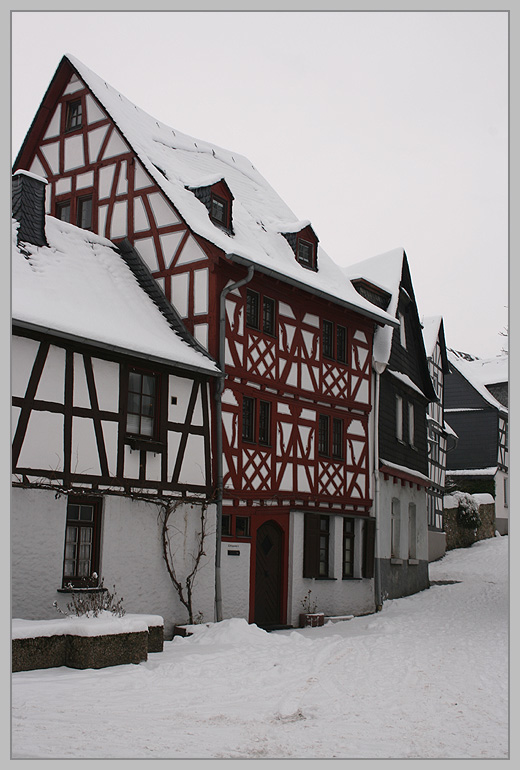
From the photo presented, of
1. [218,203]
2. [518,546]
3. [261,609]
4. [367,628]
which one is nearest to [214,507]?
[261,609]

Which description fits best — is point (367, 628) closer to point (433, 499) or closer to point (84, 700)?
point (84, 700)

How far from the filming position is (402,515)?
2564cm

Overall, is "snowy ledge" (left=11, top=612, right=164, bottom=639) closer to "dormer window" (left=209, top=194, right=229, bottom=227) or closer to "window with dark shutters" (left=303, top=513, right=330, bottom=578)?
"window with dark shutters" (left=303, top=513, right=330, bottom=578)

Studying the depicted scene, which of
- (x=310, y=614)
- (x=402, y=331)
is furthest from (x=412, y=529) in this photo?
(x=310, y=614)

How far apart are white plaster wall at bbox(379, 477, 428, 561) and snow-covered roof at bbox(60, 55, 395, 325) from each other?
4740 millimetres

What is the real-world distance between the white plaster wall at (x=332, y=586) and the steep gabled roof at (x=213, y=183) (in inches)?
212

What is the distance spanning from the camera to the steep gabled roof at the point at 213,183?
63.5 ft

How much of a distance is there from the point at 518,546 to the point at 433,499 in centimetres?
2955

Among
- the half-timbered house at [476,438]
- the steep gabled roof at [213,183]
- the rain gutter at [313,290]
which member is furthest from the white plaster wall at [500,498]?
the rain gutter at [313,290]

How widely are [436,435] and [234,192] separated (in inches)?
743

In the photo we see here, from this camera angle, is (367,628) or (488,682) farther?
(367,628)

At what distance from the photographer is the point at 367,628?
18.8m

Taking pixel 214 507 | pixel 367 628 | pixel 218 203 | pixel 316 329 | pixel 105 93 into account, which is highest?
pixel 105 93

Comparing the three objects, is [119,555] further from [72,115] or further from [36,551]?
[72,115]
